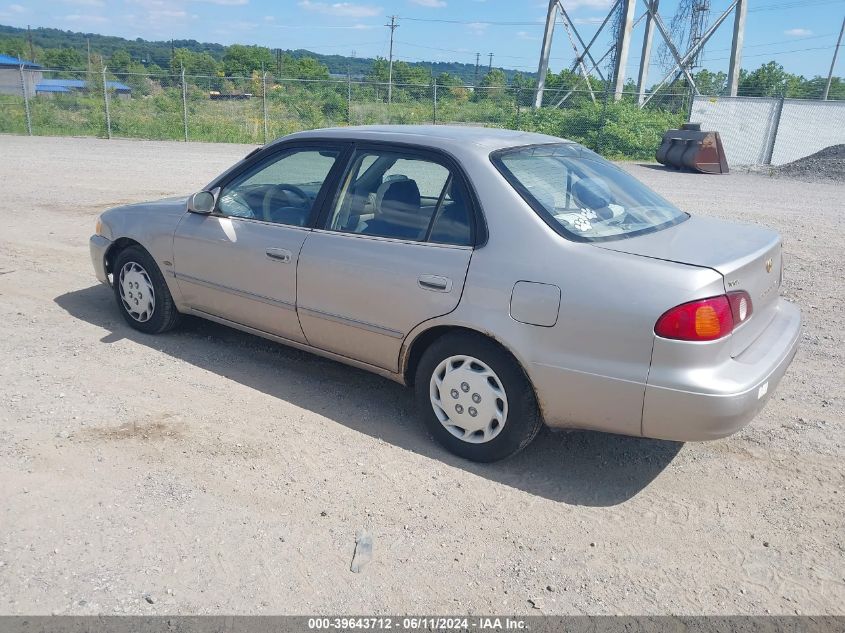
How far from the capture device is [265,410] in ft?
14.7

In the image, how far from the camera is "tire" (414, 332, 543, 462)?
365cm

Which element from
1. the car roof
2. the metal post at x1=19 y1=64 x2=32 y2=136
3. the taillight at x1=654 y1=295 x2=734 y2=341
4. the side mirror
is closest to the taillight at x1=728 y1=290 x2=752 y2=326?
the taillight at x1=654 y1=295 x2=734 y2=341

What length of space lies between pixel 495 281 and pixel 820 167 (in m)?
20.5

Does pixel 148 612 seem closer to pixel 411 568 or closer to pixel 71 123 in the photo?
pixel 411 568

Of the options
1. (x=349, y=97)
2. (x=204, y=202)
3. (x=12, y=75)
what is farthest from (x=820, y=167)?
(x=12, y=75)

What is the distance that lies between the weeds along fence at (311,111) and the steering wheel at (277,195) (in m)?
20.7

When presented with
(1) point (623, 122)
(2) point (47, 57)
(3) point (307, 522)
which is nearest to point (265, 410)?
(3) point (307, 522)

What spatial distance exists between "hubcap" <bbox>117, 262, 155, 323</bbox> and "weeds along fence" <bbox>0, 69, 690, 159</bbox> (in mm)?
20257

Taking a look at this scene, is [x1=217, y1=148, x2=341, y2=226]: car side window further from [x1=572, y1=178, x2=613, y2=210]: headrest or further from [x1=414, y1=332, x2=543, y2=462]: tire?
[x1=572, y1=178, x2=613, y2=210]: headrest

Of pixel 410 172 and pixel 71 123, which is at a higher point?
pixel 410 172

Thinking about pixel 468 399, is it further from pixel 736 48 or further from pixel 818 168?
pixel 736 48

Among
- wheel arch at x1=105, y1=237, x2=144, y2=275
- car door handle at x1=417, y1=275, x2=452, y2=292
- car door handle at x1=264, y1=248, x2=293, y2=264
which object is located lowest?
wheel arch at x1=105, y1=237, x2=144, y2=275

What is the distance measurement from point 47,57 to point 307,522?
98557 millimetres

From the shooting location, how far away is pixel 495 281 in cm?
362
